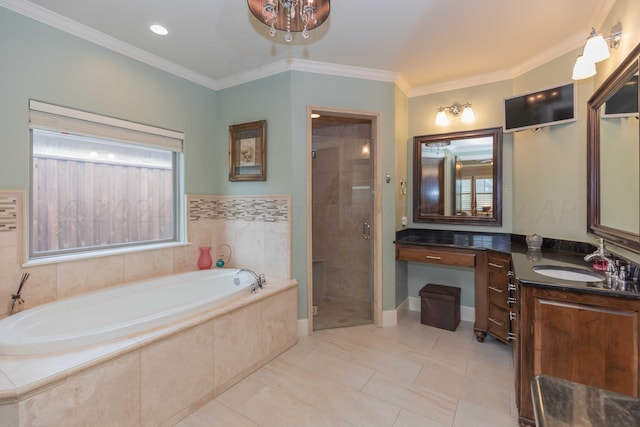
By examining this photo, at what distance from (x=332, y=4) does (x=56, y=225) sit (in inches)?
101

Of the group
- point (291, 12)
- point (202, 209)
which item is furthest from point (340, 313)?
point (291, 12)

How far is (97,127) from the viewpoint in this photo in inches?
91.7

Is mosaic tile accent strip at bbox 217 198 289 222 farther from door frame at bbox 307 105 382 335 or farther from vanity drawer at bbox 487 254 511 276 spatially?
vanity drawer at bbox 487 254 511 276

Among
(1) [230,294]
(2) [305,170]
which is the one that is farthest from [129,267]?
(2) [305,170]

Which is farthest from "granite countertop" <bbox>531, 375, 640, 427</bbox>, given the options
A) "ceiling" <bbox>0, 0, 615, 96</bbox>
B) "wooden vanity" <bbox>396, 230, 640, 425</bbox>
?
"ceiling" <bbox>0, 0, 615, 96</bbox>

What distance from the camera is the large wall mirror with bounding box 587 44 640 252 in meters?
1.54

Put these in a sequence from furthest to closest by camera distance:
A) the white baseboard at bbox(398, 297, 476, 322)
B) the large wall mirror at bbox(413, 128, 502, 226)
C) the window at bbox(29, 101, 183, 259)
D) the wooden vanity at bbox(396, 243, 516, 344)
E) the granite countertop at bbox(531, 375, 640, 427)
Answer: the white baseboard at bbox(398, 297, 476, 322) → the large wall mirror at bbox(413, 128, 502, 226) → the wooden vanity at bbox(396, 243, 516, 344) → the window at bbox(29, 101, 183, 259) → the granite countertop at bbox(531, 375, 640, 427)

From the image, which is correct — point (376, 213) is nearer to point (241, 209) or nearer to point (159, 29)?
point (241, 209)

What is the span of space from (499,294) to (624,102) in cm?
157

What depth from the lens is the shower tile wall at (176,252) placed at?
6.26 ft

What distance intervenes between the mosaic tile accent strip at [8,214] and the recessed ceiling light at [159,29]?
5.00 ft

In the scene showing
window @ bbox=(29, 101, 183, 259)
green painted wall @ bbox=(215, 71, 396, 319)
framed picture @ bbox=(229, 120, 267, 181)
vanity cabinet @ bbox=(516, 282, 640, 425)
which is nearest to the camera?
vanity cabinet @ bbox=(516, 282, 640, 425)

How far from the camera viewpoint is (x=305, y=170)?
9.23ft

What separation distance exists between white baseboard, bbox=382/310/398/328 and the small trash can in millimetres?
291
